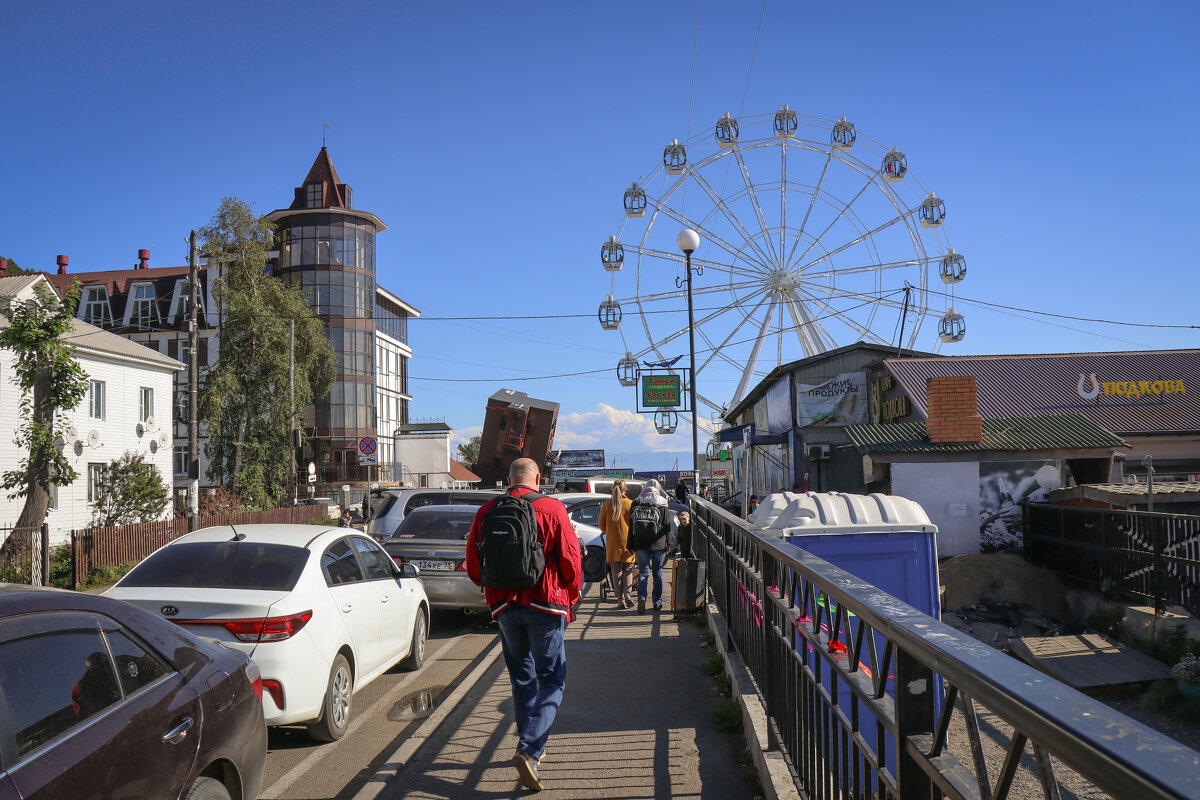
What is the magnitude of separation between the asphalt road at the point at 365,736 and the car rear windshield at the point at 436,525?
1.92m

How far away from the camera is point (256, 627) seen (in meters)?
5.87

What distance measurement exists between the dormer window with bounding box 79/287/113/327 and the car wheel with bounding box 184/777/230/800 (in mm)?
62513

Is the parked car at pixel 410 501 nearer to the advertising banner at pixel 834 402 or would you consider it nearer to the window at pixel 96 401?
the advertising banner at pixel 834 402

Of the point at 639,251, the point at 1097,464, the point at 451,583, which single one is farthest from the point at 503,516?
the point at 639,251

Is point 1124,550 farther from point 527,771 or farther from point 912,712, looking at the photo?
point 912,712

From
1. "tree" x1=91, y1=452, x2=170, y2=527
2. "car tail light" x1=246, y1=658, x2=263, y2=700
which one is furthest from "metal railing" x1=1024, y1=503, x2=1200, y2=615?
"tree" x1=91, y1=452, x2=170, y2=527

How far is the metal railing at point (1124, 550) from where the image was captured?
11555mm

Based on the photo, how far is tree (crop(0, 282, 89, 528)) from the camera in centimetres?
1827

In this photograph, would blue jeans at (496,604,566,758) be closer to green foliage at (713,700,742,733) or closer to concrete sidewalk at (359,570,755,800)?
concrete sidewalk at (359,570,755,800)

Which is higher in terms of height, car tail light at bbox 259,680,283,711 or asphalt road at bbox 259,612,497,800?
car tail light at bbox 259,680,283,711

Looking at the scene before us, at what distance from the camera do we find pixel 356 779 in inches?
214

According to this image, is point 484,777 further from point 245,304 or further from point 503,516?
point 245,304

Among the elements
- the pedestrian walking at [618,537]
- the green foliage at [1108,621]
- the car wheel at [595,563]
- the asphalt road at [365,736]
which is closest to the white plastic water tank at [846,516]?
the asphalt road at [365,736]

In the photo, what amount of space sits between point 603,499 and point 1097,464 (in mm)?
9652
